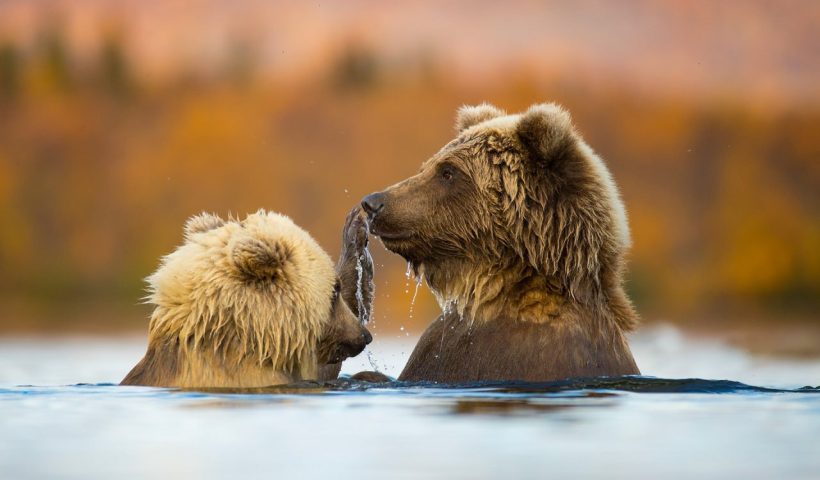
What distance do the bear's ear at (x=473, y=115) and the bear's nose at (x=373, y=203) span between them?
3.08 feet

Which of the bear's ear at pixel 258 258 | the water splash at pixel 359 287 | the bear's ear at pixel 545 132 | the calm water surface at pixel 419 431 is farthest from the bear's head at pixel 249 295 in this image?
the bear's ear at pixel 545 132

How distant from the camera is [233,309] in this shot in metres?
8.00

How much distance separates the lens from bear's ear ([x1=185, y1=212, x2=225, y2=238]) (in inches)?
336

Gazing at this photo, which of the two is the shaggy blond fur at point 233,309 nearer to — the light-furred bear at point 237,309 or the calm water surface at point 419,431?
the light-furred bear at point 237,309

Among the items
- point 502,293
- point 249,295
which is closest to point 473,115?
point 502,293

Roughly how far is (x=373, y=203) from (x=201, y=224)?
1.06 m

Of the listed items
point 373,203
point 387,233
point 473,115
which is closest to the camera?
point 373,203

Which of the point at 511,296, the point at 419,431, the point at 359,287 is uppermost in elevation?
the point at 359,287

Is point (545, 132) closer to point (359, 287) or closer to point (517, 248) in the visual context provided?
point (517, 248)

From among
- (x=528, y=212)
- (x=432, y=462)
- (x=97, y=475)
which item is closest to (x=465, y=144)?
(x=528, y=212)

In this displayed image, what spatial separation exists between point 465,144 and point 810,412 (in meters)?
2.53

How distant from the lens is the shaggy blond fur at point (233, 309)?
7.94m

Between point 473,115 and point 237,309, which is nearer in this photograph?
point 237,309

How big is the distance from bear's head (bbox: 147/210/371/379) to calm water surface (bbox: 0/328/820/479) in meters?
0.28
